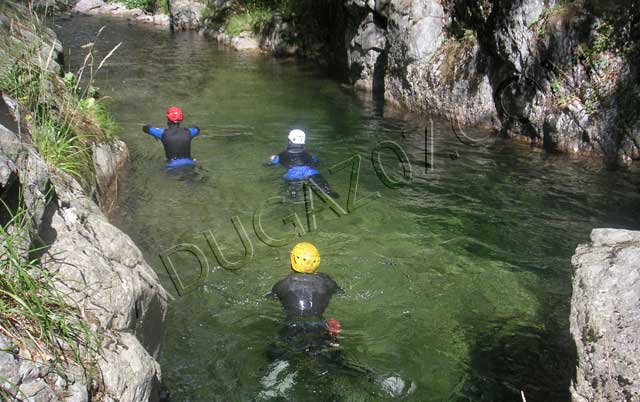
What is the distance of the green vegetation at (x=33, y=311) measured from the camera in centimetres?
299

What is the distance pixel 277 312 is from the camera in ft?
19.1

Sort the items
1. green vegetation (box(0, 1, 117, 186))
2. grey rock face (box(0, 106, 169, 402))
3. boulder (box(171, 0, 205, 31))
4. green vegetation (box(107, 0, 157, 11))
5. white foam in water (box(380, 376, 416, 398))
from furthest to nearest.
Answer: green vegetation (box(107, 0, 157, 11))
boulder (box(171, 0, 205, 31))
green vegetation (box(0, 1, 117, 186))
white foam in water (box(380, 376, 416, 398))
grey rock face (box(0, 106, 169, 402))

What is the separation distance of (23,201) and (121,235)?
1.16m

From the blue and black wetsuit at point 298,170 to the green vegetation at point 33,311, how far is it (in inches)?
213

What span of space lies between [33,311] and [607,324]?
3121mm

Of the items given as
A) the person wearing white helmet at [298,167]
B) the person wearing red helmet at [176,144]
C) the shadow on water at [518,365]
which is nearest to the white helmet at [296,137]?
the person wearing white helmet at [298,167]

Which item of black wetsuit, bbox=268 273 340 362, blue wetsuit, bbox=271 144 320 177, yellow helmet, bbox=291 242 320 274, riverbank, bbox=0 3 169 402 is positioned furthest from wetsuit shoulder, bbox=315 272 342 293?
blue wetsuit, bbox=271 144 320 177

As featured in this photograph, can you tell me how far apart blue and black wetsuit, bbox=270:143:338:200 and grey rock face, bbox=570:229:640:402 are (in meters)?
5.46

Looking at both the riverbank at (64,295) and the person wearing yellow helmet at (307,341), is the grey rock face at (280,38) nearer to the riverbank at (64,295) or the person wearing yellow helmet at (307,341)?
the person wearing yellow helmet at (307,341)

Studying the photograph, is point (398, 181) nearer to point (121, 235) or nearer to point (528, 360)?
point (528, 360)

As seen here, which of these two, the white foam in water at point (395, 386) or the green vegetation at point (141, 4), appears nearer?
the white foam in water at point (395, 386)

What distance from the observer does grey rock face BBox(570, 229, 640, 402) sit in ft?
10.1

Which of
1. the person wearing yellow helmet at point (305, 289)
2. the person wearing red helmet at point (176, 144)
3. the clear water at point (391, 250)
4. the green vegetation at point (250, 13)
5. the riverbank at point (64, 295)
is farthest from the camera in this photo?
the green vegetation at point (250, 13)

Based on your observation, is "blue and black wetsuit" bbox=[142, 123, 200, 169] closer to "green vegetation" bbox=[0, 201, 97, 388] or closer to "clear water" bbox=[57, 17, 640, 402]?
"clear water" bbox=[57, 17, 640, 402]
